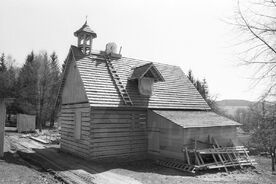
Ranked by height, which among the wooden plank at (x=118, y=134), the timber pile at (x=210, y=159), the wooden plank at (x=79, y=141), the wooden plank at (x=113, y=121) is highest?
the wooden plank at (x=113, y=121)

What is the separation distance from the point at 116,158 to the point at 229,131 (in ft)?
24.6

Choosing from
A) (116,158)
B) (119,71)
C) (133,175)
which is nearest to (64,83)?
(119,71)

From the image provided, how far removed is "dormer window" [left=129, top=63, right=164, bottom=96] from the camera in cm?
1712

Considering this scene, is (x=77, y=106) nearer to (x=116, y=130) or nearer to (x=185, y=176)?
(x=116, y=130)

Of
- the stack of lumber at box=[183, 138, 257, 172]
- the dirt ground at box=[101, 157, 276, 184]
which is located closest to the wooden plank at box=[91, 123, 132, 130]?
the dirt ground at box=[101, 157, 276, 184]

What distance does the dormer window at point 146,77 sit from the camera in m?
17.1

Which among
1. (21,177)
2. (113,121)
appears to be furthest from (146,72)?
(21,177)

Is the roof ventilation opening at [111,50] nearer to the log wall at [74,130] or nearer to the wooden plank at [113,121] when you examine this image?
the log wall at [74,130]

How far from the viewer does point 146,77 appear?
17.5 meters

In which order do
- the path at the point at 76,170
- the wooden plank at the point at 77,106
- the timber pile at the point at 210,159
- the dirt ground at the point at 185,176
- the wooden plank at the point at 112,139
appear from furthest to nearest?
the wooden plank at the point at 77,106 → the wooden plank at the point at 112,139 → the timber pile at the point at 210,159 → the dirt ground at the point at 185,176 → the path at the point at 76,170

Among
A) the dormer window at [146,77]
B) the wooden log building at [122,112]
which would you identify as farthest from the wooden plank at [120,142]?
the dormer window at [146,77]

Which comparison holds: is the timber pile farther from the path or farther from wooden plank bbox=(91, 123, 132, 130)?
the path

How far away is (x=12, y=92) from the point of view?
138 ft

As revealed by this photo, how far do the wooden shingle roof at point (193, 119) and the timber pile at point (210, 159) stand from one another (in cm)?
104
